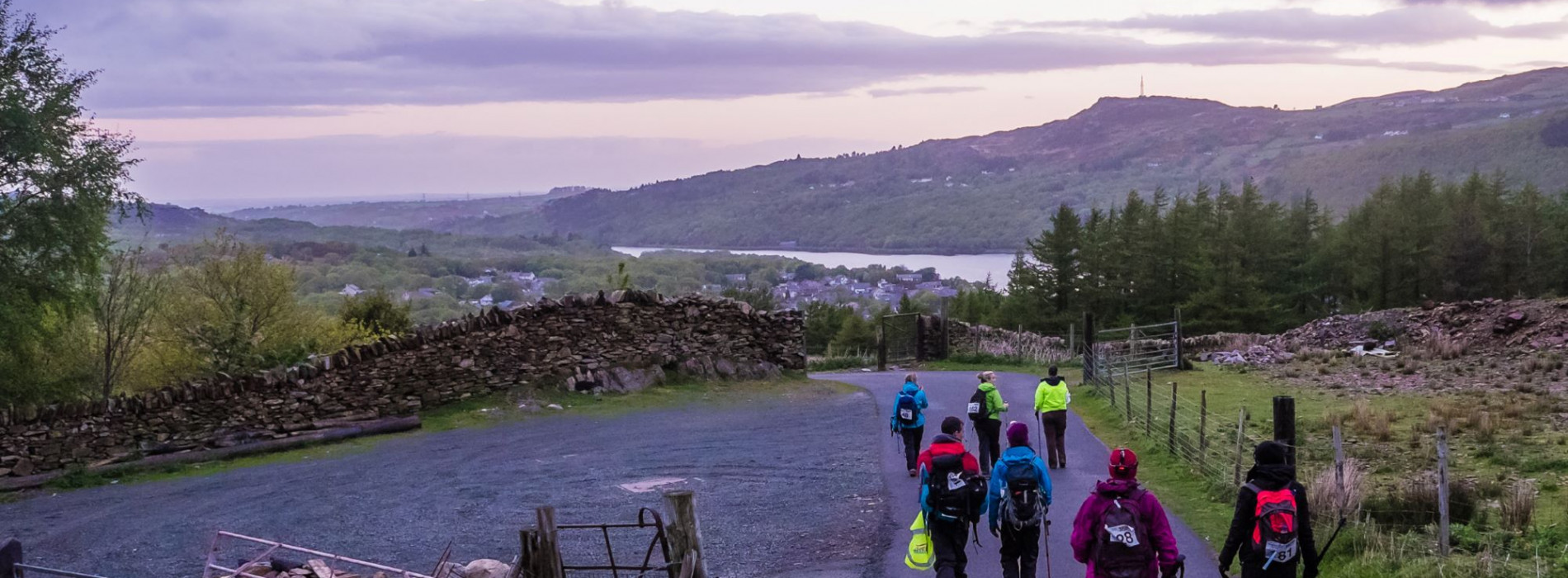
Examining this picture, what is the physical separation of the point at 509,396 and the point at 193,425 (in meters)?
5.90

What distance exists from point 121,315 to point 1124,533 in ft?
90.0

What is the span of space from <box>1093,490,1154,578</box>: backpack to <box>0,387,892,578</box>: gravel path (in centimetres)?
326

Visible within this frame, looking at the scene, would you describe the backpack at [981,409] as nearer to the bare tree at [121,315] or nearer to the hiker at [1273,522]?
the hiker at [1273,522]

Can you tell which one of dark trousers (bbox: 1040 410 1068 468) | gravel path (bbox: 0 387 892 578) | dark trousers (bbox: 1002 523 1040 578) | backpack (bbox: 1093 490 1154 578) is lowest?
gravel path (bbox: 0 387 892 578)

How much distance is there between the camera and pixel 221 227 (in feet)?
119

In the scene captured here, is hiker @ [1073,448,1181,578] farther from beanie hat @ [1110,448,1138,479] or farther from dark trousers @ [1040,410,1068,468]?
dark trousers @ [1040,410,1068,468]

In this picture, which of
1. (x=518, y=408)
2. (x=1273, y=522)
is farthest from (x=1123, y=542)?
(x=518, y=408)

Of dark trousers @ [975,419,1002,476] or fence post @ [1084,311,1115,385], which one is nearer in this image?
dark trousers @ [975,419,1002,476]

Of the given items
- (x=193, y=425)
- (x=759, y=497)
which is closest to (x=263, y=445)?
(x=193, y=425)

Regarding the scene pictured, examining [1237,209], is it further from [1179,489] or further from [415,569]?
[415,569]

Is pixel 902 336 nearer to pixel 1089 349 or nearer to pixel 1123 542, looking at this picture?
pixel 1089 349

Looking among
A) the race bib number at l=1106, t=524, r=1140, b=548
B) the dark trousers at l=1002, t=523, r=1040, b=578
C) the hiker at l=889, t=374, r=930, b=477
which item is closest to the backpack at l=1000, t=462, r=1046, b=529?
the dark trousers at l=1002, t=523, r=1040, b=578

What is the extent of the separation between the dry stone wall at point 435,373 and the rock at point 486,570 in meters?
11.4

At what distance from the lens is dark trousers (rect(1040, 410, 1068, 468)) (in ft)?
49.6
